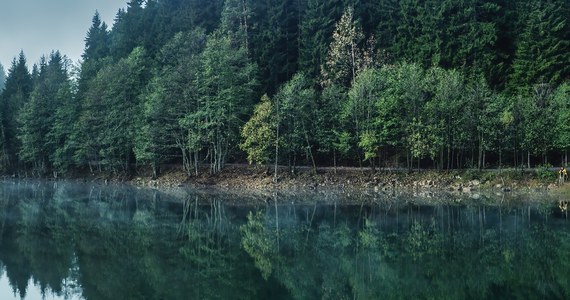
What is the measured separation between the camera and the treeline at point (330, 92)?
46.1m

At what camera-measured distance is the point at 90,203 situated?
3853cm

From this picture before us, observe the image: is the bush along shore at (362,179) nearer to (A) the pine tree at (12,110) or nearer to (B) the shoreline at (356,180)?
(B) the shoreline at (356,180)

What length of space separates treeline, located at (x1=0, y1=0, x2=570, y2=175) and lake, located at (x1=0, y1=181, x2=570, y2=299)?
49.2 feet

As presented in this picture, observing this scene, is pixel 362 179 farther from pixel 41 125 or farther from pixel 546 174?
pixel 41 125

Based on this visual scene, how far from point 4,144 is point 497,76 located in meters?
77.7

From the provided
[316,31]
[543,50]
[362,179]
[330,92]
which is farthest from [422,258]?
[316,31]

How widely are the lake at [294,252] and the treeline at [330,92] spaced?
590 inches

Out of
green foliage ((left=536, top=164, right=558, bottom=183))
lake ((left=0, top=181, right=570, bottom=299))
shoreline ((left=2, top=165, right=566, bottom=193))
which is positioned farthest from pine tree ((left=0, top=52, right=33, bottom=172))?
green foliage ((left=536, top=164, right=558, bottom=183))

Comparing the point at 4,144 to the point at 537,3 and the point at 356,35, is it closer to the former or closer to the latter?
the point at 356,35

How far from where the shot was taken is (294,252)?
A: 1830 cm

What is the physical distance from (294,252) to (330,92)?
36052 millimetres

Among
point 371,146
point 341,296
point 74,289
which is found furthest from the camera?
point 371,146

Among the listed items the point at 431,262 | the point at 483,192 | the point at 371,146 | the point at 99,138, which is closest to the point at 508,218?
the point at 431,262

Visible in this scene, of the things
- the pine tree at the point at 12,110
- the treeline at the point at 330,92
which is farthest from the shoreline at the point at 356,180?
the pine tree at the point at 12,110
